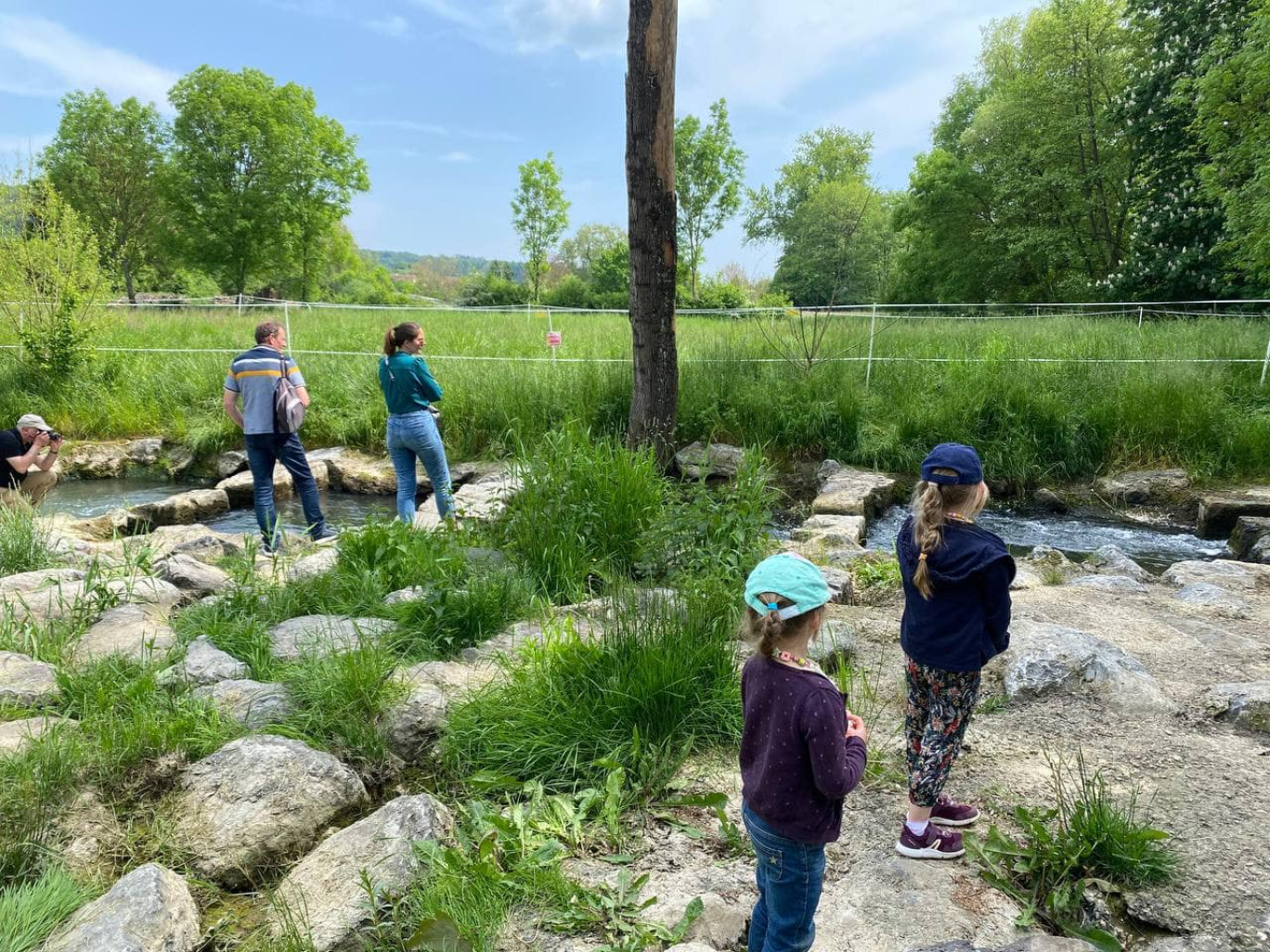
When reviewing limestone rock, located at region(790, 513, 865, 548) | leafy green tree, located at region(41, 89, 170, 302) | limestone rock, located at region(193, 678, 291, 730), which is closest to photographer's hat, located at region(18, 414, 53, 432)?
limestone rock, located at region(193, 678, 291, 730)

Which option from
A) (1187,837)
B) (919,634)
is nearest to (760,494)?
(919,634)

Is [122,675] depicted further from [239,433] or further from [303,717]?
[239,433]

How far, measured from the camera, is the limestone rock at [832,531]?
257 inches

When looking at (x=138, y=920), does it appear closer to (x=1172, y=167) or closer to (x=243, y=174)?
(x=1172, y=167)

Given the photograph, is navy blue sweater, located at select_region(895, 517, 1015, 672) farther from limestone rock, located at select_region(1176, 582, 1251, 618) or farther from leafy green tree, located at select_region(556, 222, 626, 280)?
leafy green tree, located at select_region(556, 222, 626, 280)

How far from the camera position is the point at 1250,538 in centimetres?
683

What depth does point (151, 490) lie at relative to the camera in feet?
32.3

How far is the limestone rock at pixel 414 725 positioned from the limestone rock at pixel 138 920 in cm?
95

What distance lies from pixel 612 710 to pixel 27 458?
6309mm

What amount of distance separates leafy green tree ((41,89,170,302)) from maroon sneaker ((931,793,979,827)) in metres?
40.2

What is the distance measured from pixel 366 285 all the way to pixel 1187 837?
3033 inches

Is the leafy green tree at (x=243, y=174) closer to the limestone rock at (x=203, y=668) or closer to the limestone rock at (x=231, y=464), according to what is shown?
the limestone rock at (x=231, y=464)

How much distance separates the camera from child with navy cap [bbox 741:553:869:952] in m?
1.83

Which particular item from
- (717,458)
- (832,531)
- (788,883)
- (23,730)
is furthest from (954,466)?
(717,458)
